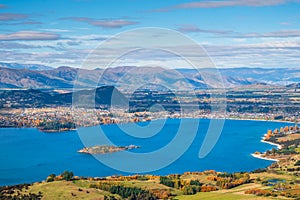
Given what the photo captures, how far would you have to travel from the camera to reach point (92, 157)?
4559 centimetres

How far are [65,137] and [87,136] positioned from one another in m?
4.87

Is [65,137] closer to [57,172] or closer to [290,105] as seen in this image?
[57,172]

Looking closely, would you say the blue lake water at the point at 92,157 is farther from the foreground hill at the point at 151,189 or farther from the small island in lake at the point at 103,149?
the foreground hill at the point at 151,189

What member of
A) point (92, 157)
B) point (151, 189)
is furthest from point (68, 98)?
point (151, 189)

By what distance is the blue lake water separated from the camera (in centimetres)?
3956

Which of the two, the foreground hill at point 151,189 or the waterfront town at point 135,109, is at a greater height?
the waterfront town at point 135,109

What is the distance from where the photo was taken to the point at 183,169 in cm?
3959

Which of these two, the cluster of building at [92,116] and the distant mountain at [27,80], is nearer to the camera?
the cluster of building at [92,116]

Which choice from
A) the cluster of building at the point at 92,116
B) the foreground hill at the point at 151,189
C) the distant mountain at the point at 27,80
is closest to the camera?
the foreground hill at the point at 151,189

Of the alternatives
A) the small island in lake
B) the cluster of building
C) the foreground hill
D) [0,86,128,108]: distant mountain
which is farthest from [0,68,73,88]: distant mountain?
the foreground hill

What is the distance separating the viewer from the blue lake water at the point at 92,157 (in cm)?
3956

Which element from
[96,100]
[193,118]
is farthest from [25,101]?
[193,118]

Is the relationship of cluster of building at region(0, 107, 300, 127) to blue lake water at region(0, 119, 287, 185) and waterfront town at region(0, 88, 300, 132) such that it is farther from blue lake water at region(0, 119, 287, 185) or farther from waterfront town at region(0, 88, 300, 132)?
blue lake water at region(0, 119, 287, 185)

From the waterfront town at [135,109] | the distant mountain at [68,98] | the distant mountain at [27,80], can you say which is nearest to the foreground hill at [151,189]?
the waterfront town at [135,109]
